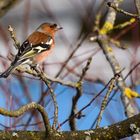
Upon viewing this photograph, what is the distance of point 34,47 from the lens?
17.1 feet

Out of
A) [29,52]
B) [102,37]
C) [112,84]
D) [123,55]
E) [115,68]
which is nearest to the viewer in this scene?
[112,84]

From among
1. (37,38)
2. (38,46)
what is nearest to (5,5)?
(37,38)

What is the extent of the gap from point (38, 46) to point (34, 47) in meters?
0.05

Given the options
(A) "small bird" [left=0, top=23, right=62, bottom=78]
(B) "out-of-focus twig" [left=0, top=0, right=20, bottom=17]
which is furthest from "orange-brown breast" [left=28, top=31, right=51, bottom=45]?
(B) "out-of-focus twig" [left=0, top=0, right=20, bottom=17]

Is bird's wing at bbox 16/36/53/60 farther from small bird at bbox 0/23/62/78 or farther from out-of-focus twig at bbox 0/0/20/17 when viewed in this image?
out-of-focus twig at bbox 0/0/20/17

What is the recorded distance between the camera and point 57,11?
41.3ft

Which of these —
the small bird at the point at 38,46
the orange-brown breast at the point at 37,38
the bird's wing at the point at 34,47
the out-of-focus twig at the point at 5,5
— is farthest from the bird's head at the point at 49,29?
the out-of-focus twig at the point at 5,5

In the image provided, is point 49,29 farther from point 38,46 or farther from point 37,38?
point 38,46

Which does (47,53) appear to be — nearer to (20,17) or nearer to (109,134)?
(109,134)

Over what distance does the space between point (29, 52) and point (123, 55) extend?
6.88 metres

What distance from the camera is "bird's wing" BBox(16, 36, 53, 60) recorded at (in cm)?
493

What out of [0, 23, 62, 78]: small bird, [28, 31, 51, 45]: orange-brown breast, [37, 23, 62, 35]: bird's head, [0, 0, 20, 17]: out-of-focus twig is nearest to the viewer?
[0, 23, 62, 78]: small bird

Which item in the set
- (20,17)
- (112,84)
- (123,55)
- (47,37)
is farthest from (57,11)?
(112,84)

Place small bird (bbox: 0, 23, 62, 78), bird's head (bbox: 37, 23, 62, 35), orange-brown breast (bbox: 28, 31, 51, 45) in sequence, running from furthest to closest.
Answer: bird's head (bbox: 37, 23, 62, 35) → orange-brown breast (bbox: 28, 31, 51, 45) → small bird (bbox: 0, 23, 62, 78)
